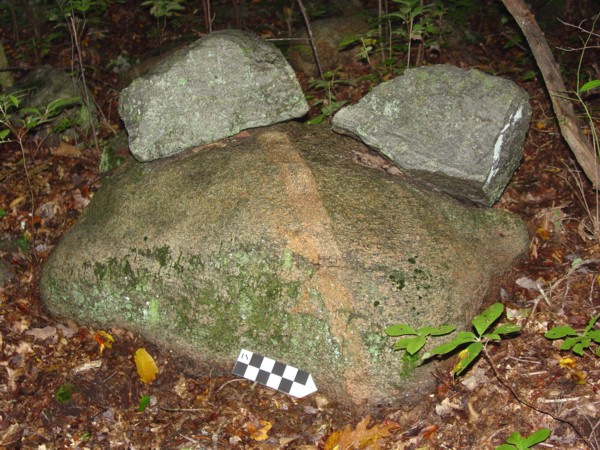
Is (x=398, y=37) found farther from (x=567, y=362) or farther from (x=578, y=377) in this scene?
(x=578, y=377)

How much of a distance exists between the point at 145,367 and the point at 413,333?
5.95ft

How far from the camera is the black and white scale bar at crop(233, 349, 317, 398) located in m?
3.79

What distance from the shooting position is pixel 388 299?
370 cm

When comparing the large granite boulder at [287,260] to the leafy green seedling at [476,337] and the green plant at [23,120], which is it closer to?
the leafy green seedling at [476,337]

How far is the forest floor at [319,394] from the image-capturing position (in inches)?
135

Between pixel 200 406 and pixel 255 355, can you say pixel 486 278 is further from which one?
pixel 200 406

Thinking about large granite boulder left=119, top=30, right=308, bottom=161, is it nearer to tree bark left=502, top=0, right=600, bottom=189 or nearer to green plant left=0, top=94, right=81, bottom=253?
green plant left=0, top=94, right=81, bottom=253

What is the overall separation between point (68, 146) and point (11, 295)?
1875mm

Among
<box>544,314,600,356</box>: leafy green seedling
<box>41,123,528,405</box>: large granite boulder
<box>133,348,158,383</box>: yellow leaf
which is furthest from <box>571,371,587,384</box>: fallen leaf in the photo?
<box>133,348,158,383</box>: yellow leaf

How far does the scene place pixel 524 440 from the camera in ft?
9.99

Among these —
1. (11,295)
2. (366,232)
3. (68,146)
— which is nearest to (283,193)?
(366,232)

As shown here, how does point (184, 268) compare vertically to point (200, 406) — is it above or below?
above

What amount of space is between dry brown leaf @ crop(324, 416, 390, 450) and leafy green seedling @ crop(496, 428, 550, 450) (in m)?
0.68

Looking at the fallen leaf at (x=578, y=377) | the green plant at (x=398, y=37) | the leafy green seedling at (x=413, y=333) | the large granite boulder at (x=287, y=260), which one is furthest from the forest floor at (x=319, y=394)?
the green plant at (x=398, y=37)
